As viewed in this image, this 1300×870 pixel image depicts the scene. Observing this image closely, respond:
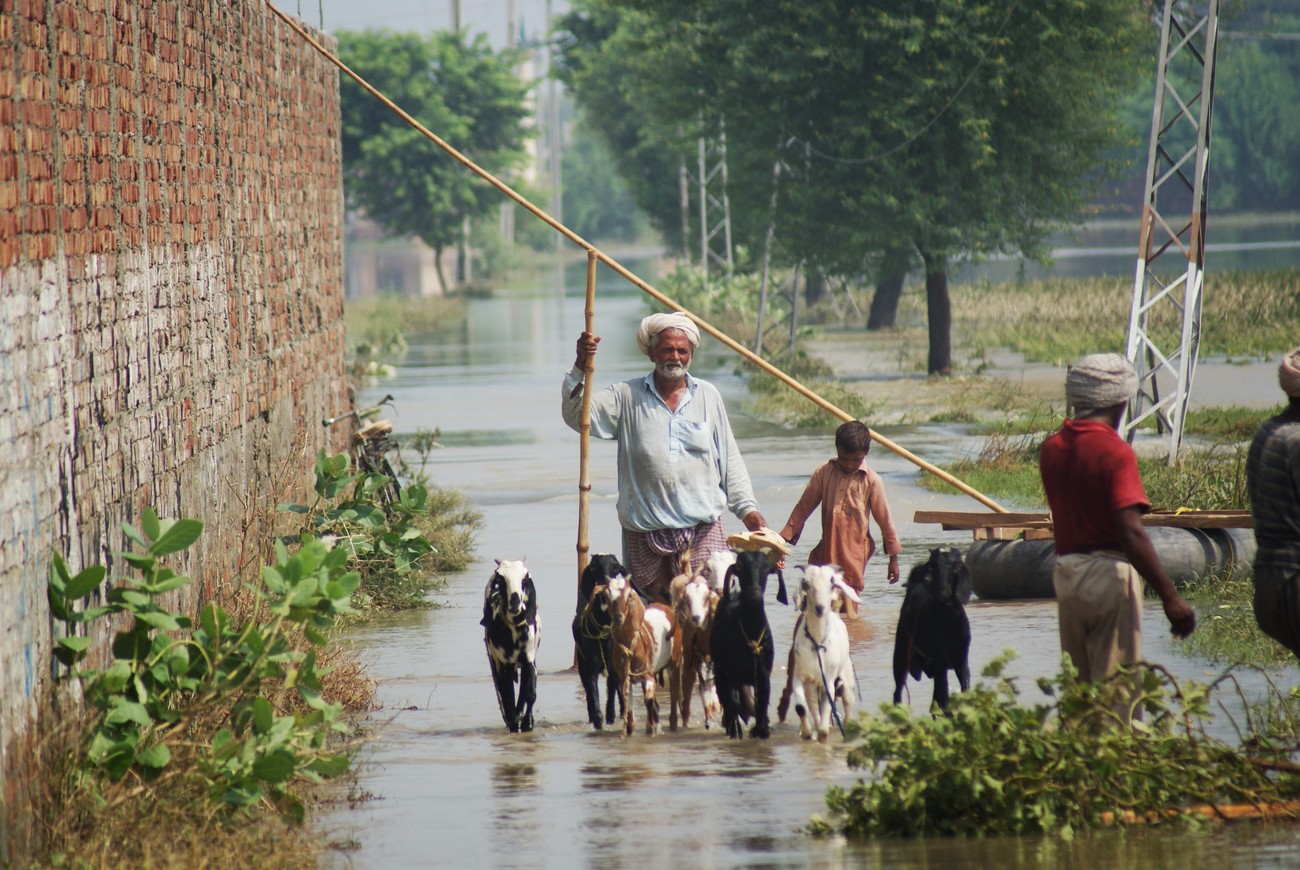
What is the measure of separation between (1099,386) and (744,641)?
200cm

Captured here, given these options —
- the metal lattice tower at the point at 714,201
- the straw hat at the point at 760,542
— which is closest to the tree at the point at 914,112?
the metal lattice tower at the point at 714,201

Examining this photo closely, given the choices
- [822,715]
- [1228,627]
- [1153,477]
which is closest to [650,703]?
[822,715]

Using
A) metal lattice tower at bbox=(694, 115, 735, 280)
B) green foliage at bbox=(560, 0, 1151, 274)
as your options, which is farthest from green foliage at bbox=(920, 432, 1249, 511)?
metal lattice tower at bbox=(694, 115, 735, 280)

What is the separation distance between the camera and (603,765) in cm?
748

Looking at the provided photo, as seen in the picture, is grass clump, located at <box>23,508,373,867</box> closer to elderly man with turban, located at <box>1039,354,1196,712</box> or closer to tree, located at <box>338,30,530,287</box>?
elderly man with turban, located at <box>1039,354,1196,712</box>

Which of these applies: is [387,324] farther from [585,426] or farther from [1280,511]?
[1280,511]

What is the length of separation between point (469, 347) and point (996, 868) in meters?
35.2

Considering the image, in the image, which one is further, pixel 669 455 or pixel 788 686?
pixel 669 455

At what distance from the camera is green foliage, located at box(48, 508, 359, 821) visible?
19.0ft

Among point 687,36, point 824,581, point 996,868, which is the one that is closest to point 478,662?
point 824,581

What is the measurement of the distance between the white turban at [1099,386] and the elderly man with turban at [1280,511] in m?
0.50

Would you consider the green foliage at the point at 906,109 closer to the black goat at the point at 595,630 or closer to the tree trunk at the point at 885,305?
the tree trunk at the point at 885,305

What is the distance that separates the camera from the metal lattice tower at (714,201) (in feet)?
119

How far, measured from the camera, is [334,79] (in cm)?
1520
